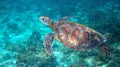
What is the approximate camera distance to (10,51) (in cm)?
1011

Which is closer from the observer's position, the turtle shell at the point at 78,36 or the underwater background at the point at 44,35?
the turtle shell at the point at 78,36

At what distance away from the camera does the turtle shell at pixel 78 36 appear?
5.53m

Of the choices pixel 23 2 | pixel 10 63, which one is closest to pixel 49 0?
pixel 23 2

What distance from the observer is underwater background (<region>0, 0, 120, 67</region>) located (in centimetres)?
826

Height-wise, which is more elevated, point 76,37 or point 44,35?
point 76,37

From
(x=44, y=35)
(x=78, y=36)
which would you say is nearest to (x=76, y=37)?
(x=78, y=36)

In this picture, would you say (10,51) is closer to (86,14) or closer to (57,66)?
(57,66)

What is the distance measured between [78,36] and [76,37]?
69 millimetres

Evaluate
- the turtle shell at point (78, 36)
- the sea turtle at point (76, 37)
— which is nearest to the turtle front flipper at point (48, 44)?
the sea turtle at point (76, 37)

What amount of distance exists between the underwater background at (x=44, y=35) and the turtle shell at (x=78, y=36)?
2.32 meters

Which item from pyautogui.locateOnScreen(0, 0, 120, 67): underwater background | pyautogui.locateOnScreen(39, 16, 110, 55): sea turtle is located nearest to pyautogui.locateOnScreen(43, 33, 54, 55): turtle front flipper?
pyautogui.locateOnScreen(39, 16, 110, 55): sea turtle

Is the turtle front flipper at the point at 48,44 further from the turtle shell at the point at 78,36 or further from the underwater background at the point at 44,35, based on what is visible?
the underwater background at the point at 44,35

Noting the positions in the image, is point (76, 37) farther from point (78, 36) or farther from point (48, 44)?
point (48, 44)

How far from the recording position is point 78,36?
5727 millimetres
